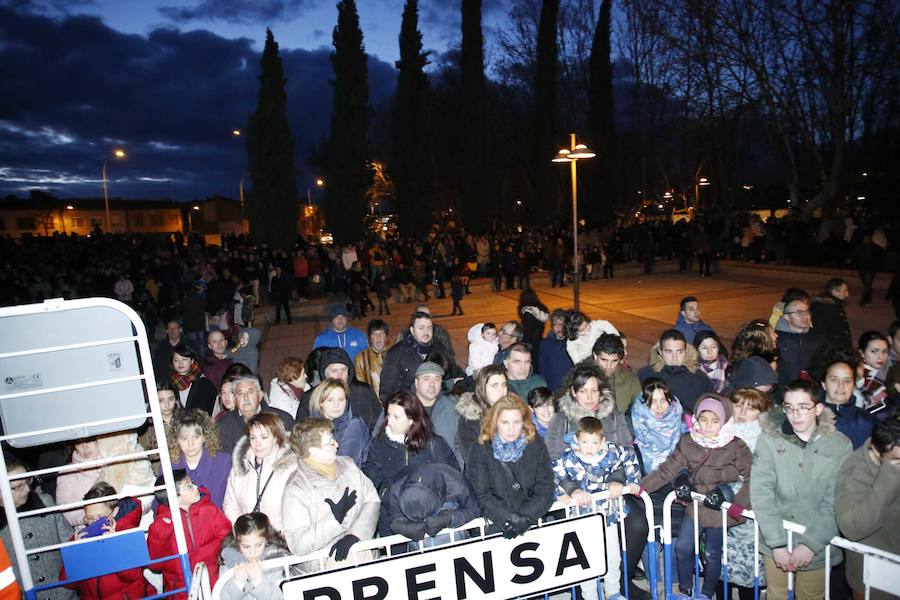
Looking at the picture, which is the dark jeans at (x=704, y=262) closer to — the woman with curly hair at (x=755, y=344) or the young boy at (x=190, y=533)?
the woman with curly hair at (x=755, y=344)

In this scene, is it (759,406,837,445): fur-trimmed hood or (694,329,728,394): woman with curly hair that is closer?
(759,406,837,445): fur-trimmed hood

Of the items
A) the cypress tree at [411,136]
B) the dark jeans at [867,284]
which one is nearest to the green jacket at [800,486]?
the dark jeans at [867,284]

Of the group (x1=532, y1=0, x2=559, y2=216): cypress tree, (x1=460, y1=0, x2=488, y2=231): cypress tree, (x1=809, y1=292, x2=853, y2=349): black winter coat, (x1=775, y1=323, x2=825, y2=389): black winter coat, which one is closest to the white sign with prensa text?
(x1=775, y1=323, x2=825, y2=389): black winter coat

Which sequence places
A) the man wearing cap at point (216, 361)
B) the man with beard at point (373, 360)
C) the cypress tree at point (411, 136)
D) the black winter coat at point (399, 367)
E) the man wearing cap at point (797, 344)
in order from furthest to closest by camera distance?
the cypress tree at point (411, 136)
the man with beard at point (373, 360)
the man wearing cap at point (216, 361)
the black winter coat at point (399, 367)
the man wearing cap at point (797, 344)

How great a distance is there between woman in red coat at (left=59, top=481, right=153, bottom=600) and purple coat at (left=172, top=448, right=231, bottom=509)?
1.59 ft

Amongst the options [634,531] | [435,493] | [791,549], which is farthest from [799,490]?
[435,493]

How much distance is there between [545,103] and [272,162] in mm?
14549

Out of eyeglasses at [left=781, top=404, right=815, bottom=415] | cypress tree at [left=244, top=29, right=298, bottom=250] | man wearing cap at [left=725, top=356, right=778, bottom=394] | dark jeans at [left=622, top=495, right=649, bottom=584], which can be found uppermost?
cypress tree at [left=244, top=29, right=298, bottom=250]

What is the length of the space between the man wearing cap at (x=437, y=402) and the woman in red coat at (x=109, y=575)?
7.16ft

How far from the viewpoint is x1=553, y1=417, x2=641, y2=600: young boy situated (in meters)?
3.80

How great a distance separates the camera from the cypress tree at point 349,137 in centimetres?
2667

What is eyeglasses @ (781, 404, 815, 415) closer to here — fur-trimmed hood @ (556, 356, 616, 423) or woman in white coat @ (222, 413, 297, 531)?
fur-trimmed hood @ (556, 356, 616, 423)

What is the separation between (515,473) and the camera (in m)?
3.71

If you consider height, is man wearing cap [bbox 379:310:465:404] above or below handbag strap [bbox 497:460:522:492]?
above
